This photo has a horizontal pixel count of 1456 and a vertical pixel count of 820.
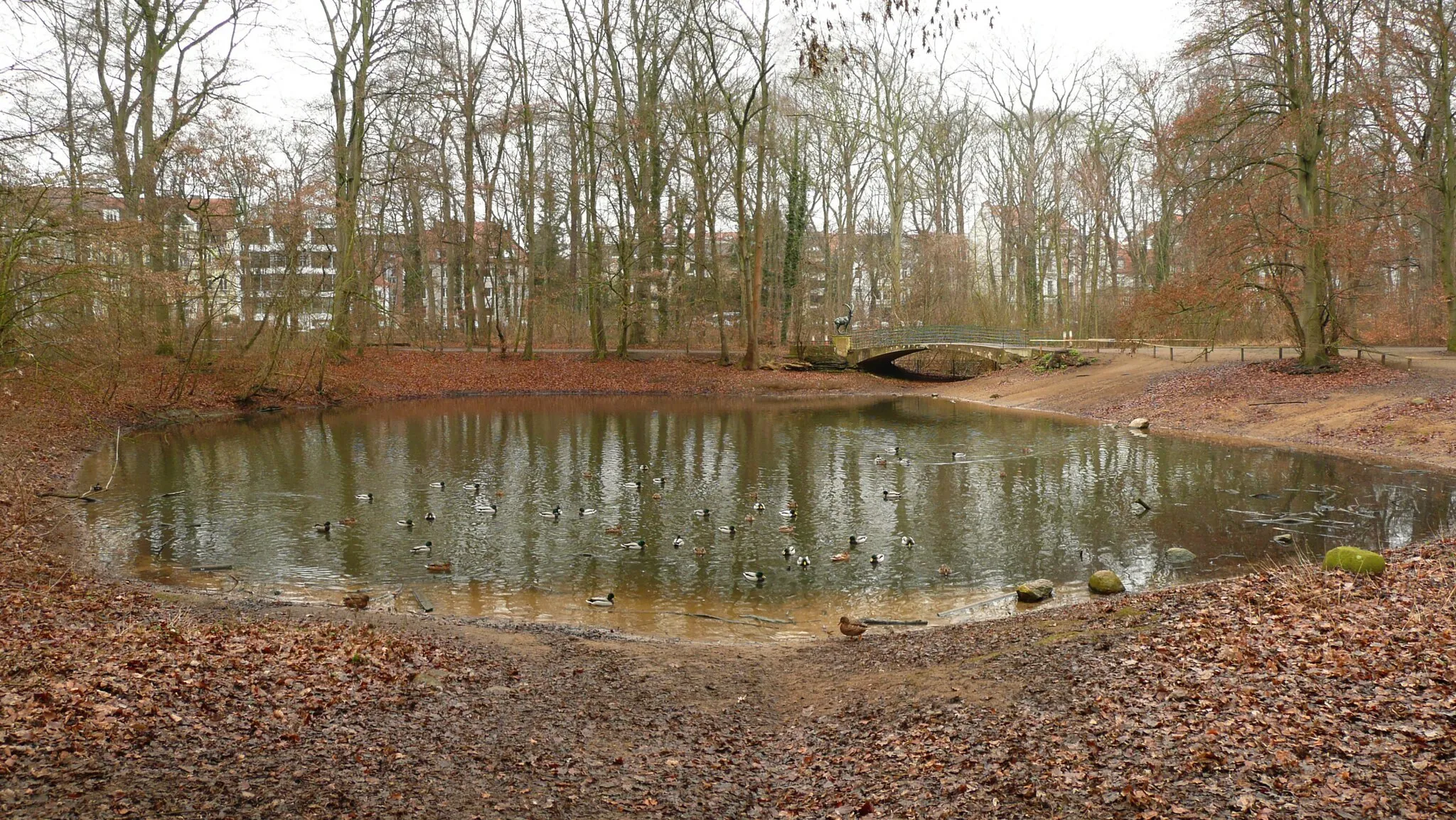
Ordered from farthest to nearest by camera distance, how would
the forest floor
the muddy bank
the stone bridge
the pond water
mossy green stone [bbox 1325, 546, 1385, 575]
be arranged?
the stone bridge, the muddy bank, the pond water, mossy green stone [bbox 1325, 546, 1385, 575], the forest floor

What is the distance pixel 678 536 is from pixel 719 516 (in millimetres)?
1671

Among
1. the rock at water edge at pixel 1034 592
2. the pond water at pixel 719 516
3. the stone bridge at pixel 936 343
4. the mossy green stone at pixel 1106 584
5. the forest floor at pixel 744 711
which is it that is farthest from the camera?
the stone bridge at pixel 936 343

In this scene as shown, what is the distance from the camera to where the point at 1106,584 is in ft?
38.5

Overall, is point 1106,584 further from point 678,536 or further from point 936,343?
point 936,343

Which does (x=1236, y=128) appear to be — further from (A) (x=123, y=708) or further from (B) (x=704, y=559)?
(A) (x=123, y=708)

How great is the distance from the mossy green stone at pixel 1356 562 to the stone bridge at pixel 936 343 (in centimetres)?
3359

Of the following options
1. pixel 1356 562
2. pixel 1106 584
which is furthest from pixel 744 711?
pixel 1356 562

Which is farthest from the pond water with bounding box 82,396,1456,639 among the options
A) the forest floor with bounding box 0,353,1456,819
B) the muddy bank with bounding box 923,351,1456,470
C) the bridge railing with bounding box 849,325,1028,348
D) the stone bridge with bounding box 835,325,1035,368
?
the bridge railing with bounding box 849,325,1028,348

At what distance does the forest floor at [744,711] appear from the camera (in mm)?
5207

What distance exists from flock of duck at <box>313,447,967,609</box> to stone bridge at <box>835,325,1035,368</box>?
2672 centimetres

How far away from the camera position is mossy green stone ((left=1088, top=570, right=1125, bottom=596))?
460 inches

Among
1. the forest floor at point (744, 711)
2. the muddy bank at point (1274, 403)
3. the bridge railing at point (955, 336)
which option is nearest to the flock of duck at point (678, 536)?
the forest floor at point (744, 711)

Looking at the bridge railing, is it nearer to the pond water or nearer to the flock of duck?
the pond water

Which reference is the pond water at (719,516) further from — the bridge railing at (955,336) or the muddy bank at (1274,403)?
the bridge railing at (955,336)
